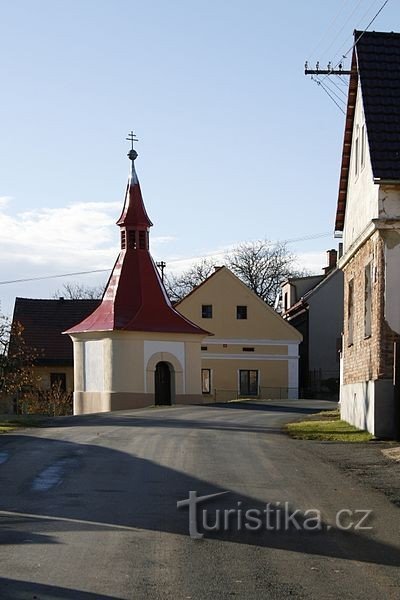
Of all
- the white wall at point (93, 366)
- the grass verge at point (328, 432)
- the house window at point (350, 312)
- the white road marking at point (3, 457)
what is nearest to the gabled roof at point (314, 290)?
the white wall at point (93, 366)

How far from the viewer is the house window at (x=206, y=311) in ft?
212

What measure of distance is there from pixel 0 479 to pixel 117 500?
2.71 metres

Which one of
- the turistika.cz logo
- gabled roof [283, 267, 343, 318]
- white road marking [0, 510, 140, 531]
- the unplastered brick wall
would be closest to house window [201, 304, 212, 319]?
gabled roof [283, 267, 343, 318]

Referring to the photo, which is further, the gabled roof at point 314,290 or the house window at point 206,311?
the house window at point 206,311

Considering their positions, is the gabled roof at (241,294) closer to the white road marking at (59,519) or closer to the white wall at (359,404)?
the white wall at (359,404)

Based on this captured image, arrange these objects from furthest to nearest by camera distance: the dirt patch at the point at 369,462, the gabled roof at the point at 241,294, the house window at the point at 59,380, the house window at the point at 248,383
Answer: the gabled roof at the point at 241,294, the house window at the point at 248,383, the house window at the point at 59,380, the dirt patch at the point at 369,462

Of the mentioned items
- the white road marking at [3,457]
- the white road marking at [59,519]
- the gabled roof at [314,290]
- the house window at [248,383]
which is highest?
the gabled roof at [314,290]

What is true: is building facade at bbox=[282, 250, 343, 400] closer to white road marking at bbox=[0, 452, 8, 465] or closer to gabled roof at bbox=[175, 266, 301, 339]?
gabled roof at bbox=[175, 266, 301, 339]

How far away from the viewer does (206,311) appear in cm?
6469

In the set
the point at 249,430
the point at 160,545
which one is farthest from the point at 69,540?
the point at 249,430

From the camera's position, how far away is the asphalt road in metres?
8.06

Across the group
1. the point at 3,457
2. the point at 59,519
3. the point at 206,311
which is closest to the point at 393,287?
the point at 3,457

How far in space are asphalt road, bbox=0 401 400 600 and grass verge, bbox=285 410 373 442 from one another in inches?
132

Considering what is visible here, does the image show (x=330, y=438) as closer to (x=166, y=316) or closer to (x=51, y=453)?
(x=51, y=453)
